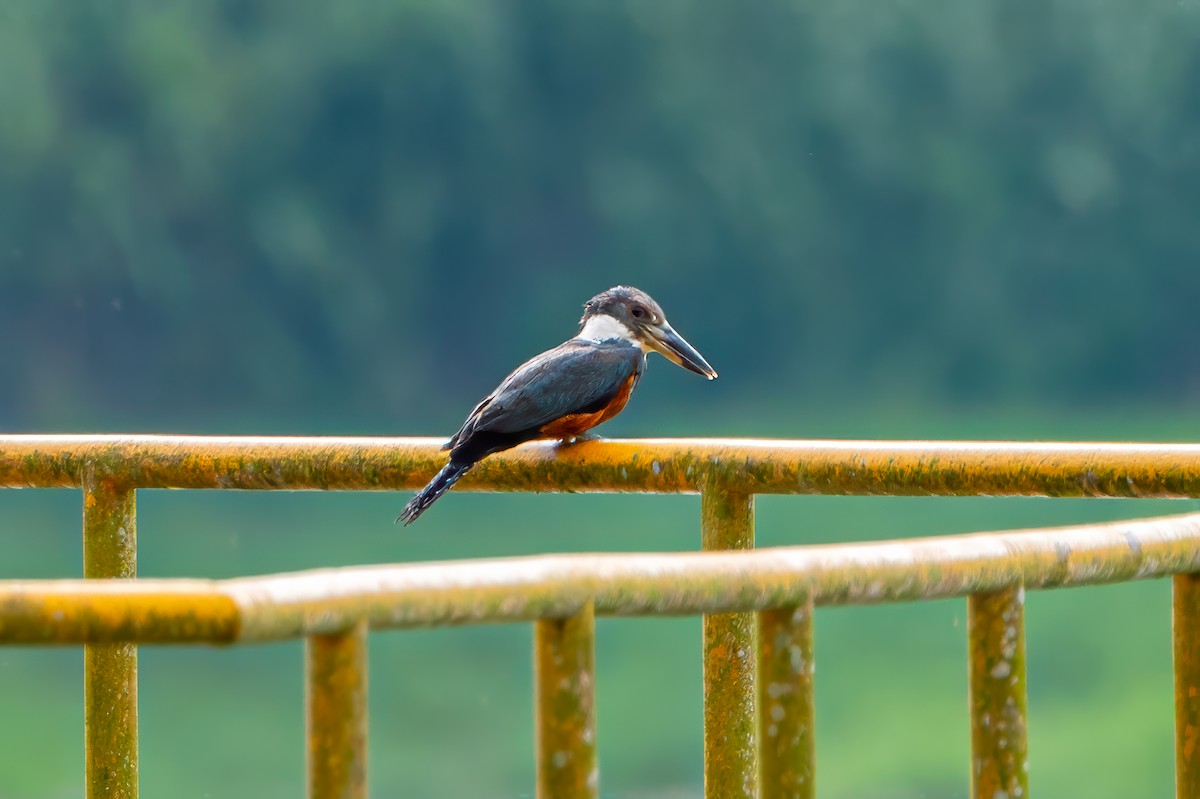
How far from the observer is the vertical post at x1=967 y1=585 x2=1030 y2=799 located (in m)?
1.25

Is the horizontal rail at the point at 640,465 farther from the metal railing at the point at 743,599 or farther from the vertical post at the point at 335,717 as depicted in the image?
the vertical post at the point at 335,717

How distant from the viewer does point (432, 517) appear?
16125 millimetres

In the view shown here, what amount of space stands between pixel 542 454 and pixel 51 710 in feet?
39.0

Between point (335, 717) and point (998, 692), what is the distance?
53 cm

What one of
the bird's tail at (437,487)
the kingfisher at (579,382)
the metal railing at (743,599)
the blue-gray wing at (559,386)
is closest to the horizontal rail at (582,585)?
the metal railing at (743,599)

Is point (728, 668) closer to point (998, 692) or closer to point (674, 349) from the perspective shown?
point (998, 692)

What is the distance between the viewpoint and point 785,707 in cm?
119

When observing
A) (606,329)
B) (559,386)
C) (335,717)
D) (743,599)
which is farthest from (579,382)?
(335,717)

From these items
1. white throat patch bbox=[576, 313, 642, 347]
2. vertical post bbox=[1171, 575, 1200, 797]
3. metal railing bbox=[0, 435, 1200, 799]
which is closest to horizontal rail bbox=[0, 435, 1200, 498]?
metal railing bbox=[0, 435, 1200, 799]

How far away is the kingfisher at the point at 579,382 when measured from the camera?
3047 mm

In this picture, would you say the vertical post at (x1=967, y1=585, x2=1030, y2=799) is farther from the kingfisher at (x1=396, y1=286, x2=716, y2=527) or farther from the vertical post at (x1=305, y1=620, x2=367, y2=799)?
the kingfisher at (x1=396, y1=286, x2=716, y2=527)

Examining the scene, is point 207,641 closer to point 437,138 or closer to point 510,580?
point 510,580

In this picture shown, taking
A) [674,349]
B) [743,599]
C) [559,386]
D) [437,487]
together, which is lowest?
[743,599]

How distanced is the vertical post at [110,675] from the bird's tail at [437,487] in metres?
0.43
